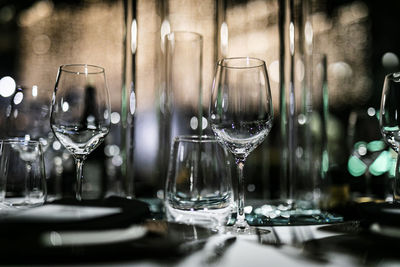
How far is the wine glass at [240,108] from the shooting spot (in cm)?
53

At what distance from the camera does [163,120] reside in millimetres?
1233

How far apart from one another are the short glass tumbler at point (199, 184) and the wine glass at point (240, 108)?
2 centimetres

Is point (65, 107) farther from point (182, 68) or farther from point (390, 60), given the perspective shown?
point (390, 60)

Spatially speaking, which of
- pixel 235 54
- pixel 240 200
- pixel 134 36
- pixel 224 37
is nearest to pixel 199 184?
pixel 240 200

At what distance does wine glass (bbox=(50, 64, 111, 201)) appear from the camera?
1.83 ft

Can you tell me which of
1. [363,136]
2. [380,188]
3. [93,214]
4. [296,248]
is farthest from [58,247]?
[380,188]

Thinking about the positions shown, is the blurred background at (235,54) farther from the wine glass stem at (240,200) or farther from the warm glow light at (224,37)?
the wine glass stem at (240,200)

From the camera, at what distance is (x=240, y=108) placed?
0.53 m

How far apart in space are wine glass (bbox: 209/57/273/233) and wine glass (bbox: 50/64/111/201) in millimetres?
162

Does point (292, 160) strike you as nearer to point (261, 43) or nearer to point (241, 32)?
point (261, 43)

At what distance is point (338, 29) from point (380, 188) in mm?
1148

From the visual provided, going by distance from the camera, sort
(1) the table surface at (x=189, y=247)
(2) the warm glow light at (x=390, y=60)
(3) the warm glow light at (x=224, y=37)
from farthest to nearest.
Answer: (2) the warm glow light at (x=390, y=60)
(3) the warm glow light at (x=224, y=37)
(1) the table surface at (x=189, y=247)

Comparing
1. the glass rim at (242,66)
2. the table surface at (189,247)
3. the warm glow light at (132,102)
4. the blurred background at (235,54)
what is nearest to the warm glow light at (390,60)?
the blurred background at (235,54)

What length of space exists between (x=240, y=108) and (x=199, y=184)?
11cm
